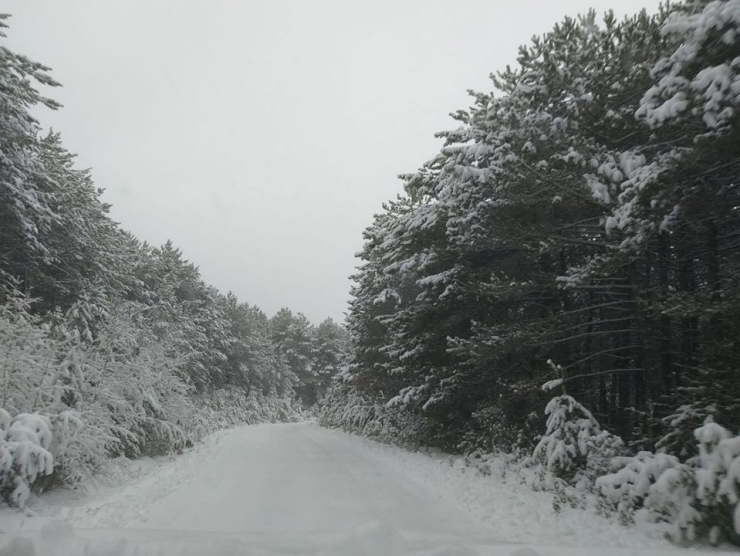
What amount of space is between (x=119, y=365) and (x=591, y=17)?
41.7ft

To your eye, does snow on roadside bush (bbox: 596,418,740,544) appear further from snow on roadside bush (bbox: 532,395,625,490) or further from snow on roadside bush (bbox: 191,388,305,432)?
snow on roadside bush (bbox: 191,388,305,432)

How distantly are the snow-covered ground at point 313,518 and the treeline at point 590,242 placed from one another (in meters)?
1.34

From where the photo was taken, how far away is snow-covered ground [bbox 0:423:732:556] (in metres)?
4.65

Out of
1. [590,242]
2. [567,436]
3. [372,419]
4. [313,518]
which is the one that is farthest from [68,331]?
[372,419]

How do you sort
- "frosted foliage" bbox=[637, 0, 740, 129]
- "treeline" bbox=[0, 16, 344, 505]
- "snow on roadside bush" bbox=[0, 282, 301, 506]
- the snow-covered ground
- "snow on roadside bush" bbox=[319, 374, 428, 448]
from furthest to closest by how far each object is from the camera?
"snow on roadside bush" bbox=[319, 374, 428, 448], "treeline" bbox=[0, 16, 344, 505], "snow on roadside bush" bbox=[0, 282, 301, 506], "frosted foliage" bbox=[637, 0, 740, 129], the snow-covered ground

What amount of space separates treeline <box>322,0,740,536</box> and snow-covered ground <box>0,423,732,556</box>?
4.41 ft

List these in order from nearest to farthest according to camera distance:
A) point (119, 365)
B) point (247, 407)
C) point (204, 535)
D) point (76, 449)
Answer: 1. point (204, 535)
2. point (76, 449)
3. point (119, 365)
4. point (247, 407)

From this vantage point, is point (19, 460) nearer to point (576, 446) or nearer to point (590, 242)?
point (576, 446)

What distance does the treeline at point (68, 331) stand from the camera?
823 cm

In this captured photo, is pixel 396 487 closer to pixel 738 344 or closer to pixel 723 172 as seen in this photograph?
pixel 738 344

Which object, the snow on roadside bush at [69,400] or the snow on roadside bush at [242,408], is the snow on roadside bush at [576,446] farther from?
the snow on roadside bush at [242,408]

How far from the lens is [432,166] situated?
515 inches

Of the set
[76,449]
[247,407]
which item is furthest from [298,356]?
[76,449]

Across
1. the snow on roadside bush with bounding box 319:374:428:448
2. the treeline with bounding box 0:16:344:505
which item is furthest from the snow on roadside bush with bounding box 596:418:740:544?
the snow on roadside bush with bounding box 319:374:428:448
